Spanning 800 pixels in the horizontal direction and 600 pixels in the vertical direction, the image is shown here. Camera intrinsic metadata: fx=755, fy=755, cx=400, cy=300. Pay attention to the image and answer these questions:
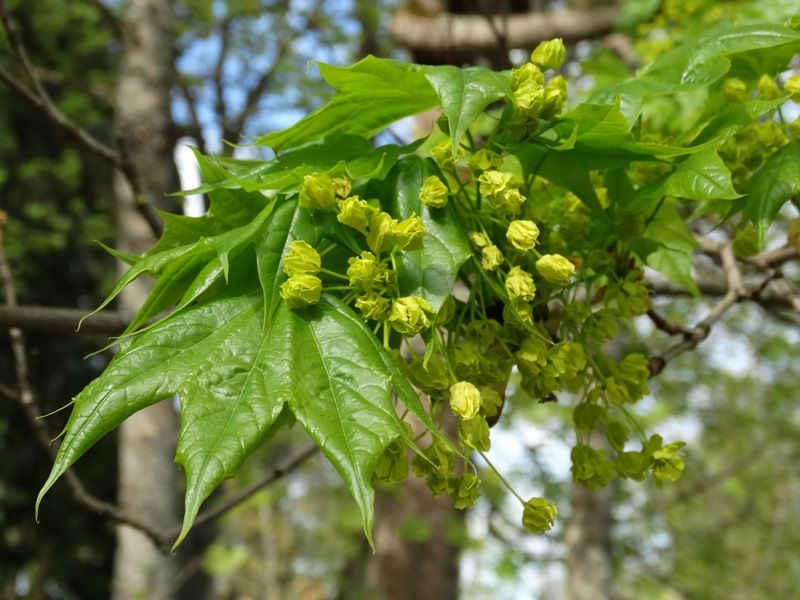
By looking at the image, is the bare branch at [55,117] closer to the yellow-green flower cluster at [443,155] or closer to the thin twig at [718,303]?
the yellow-green flower cluster at [443,155]

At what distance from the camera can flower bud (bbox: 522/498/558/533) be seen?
1028 millimetres

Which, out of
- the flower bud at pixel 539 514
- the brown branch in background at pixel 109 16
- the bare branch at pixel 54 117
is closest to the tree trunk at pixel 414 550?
the bare branch at pixel 54 117

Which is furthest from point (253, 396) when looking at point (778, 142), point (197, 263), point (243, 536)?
point (243, 536)

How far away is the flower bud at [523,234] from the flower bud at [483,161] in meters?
0.08

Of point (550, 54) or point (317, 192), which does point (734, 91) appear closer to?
point (550, 54)

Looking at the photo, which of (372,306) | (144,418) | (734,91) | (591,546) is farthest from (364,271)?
(591,546)

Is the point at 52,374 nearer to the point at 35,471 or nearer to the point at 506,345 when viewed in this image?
the point at 35,471

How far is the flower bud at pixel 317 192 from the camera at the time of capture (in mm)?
917

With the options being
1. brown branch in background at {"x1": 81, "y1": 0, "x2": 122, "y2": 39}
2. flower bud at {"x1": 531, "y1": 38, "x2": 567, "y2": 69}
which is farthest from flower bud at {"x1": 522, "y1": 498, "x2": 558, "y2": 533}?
brown branch in background at {"x1": 81, "y1": 0, "x2": 122, "y2": 39}

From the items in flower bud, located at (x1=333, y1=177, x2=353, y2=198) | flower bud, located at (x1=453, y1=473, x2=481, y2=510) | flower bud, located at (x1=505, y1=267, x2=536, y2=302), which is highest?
flower bud, located at (x1=333, y1=177, x2=353, y2=198)

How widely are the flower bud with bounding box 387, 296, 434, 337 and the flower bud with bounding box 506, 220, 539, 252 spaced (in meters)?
0.17

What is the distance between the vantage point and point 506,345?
3.45 feet

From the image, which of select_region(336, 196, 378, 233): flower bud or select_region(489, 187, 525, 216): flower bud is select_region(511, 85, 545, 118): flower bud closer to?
select_region(489, 187, 525, 216): flower bud

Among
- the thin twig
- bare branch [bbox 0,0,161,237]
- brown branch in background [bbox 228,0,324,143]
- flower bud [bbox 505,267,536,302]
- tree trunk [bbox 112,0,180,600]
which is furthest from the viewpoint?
brown branch in background [bbox 228,0,324,143]
